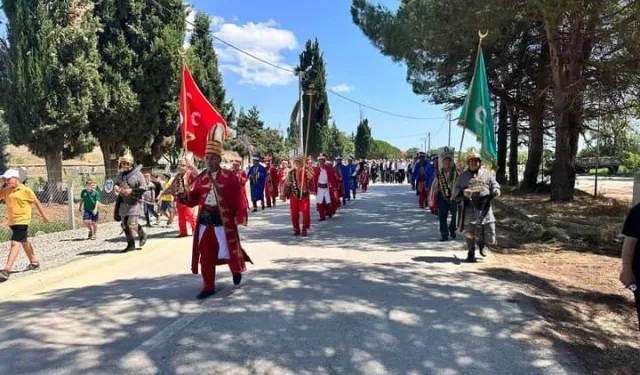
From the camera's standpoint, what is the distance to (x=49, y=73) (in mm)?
17422

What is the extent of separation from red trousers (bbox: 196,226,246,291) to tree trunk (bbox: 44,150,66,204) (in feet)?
36.5

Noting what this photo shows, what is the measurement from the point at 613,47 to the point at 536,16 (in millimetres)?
3306

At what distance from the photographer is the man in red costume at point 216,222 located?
612cm

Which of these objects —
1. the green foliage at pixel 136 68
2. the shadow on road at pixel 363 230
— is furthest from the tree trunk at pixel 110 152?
the shadow on road at pixel 363 230

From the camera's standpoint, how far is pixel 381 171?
40188 millimetres

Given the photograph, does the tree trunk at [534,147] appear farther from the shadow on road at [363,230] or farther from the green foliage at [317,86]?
the green foliage at [317,86]

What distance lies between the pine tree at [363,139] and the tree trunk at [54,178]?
55987 mm

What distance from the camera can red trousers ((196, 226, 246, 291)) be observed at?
6.10 meters

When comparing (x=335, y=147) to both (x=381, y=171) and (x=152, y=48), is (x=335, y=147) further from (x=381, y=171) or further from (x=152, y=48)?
(x=152, y=48)

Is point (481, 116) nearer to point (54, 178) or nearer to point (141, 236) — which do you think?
point (141, 236)

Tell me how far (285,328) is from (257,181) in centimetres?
1280

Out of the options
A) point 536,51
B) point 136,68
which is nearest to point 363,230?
point 536,51

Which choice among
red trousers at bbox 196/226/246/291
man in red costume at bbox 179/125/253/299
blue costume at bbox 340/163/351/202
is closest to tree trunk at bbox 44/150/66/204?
blue costume at bbox 340/163/351/202

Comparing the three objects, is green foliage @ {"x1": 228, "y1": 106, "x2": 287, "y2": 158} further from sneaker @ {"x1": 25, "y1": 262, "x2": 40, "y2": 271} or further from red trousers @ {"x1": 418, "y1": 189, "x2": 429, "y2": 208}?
sneaker @ {"x1": 25, "y1": 262, "x2": 40, "y2": 271}
